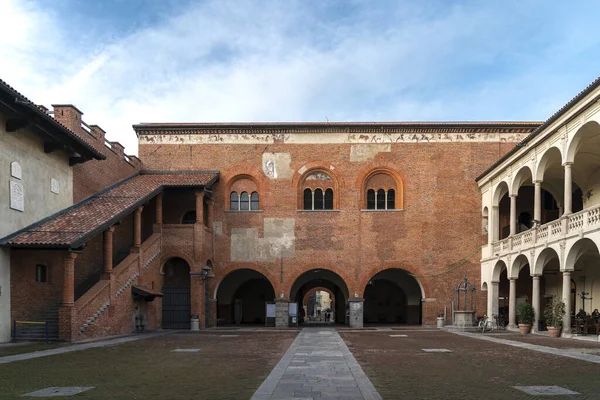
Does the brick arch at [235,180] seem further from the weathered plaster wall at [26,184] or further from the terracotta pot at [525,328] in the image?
the terracotta pot at [525,328]

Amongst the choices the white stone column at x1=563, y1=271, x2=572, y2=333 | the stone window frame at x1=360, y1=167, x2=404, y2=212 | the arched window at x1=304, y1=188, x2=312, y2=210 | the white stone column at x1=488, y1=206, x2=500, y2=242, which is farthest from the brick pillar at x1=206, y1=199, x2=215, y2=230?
the white stone column at x1=563, y1=271, x2=572, y2=333

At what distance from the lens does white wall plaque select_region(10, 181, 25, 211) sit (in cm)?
1884

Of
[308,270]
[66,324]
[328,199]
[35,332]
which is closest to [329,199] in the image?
[328,199]

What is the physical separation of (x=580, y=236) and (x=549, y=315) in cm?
378

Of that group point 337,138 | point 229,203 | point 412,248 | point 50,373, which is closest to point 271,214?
point 229,203

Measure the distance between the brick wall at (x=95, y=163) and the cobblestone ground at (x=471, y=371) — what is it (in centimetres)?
1484

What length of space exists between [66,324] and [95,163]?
10.1m

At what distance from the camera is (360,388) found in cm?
912

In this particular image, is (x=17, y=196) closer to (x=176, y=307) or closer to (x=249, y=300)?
(x=176, y=307)

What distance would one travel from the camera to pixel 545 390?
→ 354 inches

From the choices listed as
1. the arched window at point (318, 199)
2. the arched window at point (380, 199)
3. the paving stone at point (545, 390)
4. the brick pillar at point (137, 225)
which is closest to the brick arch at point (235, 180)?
the arched window at point (318, 199)

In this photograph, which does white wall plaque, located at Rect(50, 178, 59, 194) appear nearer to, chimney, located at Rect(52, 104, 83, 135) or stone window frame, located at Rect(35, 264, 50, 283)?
chimney, located at Rect(52, 104, 83, 135)

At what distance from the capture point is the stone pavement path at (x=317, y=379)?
8531mm

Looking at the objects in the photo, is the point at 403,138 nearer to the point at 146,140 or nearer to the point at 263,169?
the point at 263,169
